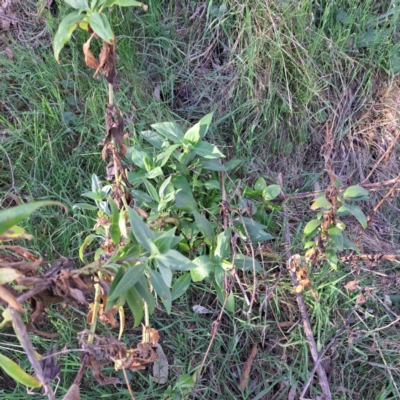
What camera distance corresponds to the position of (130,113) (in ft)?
6.93

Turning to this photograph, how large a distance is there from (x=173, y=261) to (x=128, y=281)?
0.13m

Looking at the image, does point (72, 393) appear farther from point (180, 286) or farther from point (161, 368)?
point (161, 368)

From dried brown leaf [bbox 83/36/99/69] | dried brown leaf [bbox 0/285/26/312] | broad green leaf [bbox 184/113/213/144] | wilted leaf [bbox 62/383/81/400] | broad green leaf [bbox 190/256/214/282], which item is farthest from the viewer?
broad green leaf [bbox 184/113/213/144]

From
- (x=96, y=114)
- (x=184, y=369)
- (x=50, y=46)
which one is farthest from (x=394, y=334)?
(x=50, y=46)

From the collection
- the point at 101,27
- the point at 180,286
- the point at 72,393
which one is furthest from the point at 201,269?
the point at 101,27

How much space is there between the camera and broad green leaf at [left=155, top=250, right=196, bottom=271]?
116 cm

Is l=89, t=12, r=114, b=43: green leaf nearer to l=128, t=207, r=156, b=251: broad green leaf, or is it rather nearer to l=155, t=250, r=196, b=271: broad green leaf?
l=128, t=207, r=156, b=251: broad green leaf

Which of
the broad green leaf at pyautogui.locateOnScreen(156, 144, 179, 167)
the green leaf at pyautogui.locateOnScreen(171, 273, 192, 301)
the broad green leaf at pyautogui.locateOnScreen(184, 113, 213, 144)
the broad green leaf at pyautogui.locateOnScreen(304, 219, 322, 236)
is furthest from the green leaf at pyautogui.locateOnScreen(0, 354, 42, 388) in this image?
the broad green leaf at pyautogui.locateOnScreen(304, 219, 322, 236)

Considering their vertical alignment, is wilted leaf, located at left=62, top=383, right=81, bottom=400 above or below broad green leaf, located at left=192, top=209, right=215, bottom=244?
above

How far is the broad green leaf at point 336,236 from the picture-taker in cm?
159

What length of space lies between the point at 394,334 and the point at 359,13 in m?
1.56

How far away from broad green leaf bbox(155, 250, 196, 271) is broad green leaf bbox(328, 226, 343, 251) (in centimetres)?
66

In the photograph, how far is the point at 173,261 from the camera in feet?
3.82

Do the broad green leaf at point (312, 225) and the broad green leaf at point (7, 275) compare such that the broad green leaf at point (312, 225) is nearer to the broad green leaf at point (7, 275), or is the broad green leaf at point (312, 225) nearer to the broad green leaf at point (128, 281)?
the broad green leaf at point (128, 281)
